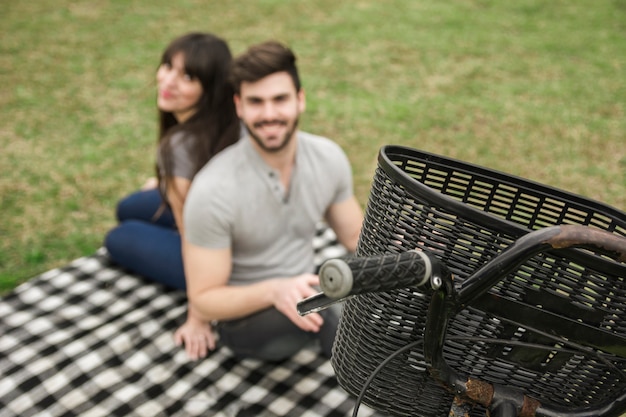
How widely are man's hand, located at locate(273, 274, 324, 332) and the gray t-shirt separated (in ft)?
0.97

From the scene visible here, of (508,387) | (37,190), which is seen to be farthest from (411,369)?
(37,190)

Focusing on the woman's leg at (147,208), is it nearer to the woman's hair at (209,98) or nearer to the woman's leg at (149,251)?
the woman's leg at (149,251)

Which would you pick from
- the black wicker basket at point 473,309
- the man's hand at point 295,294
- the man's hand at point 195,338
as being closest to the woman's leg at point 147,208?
the man's hand at point 195,338

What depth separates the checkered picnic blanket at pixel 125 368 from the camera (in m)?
2.32

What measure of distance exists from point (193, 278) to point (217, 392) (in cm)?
47

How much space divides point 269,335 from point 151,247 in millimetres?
877

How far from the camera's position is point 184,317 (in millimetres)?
2836

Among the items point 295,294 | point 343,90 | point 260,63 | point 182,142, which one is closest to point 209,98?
point 182,142

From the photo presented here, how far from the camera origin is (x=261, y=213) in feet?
7.86

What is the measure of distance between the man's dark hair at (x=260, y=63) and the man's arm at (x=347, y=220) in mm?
626

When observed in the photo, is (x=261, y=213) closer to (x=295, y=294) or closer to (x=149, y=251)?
(x=295, y=294)

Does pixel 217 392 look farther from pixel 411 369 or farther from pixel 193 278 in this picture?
pixel 411 369

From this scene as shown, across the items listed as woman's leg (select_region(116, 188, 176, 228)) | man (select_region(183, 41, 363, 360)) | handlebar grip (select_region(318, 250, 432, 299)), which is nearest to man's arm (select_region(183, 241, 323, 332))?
A: man (select_region(183, 41, 363, 360))

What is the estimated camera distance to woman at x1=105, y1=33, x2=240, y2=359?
8.80ft
